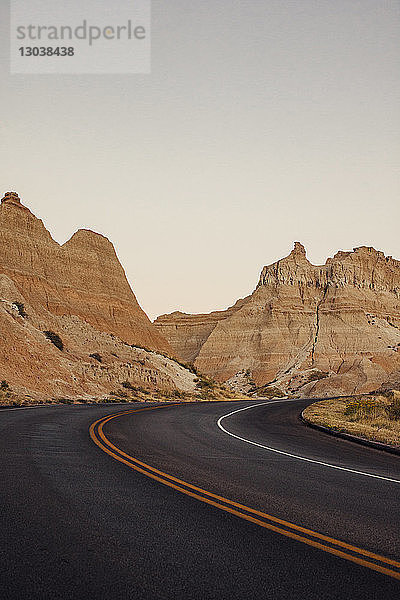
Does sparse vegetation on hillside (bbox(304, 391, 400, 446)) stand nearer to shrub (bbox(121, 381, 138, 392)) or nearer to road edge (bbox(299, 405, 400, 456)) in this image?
road edge (bbox(299, 405, 400, 456))

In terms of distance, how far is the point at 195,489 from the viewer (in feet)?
27.6

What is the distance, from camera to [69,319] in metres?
61.9

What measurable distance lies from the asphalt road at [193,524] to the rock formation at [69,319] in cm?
2856

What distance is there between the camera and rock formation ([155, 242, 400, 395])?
117938 mm

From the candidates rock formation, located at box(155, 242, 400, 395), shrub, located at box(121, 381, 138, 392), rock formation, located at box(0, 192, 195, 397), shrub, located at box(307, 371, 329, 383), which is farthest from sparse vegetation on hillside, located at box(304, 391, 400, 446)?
rock formation, located at box(155, 242, 400, 395)

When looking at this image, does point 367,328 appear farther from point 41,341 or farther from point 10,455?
point 10,455

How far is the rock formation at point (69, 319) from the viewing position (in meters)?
42.8

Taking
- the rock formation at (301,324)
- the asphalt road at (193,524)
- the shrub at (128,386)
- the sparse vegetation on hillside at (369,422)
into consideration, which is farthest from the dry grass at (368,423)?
the rock formation at (301,324)

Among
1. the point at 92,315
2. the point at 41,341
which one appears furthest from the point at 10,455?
the point at 92,315

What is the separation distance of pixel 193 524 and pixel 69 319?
5740 centimetres

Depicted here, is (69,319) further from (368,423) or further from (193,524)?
(193,524)

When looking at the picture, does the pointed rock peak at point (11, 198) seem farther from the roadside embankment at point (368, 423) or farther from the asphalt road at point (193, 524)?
the asphalt road at point (193, 524)

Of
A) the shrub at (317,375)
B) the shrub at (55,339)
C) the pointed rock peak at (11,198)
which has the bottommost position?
the shrub at (317,375)

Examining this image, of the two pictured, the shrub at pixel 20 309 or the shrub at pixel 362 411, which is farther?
the shrub at pixel 20 309
